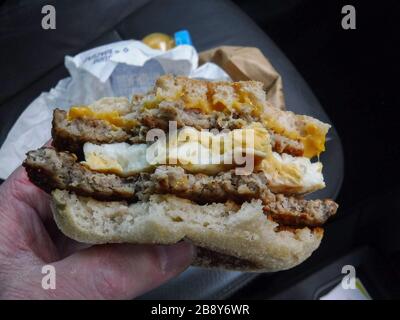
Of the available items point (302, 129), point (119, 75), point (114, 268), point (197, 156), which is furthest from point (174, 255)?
point (119, 75)

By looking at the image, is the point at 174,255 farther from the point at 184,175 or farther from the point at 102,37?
the point at 102,37

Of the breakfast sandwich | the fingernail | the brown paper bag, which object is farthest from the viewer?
the brown paper bag

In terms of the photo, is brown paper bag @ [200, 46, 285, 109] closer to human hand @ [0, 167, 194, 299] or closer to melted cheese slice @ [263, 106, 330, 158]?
melted cheese slice @ [263, 106, 330, 158]

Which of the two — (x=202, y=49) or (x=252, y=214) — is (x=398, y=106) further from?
(x=252, y=214)

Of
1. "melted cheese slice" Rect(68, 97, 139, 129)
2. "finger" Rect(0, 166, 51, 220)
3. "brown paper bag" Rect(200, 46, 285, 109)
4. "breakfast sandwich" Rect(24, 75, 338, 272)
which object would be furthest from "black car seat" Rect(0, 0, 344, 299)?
"melted cheese slice" Rect(68, 97, 139, 129)

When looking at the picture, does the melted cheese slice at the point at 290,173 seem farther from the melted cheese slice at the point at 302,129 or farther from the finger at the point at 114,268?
the finger at the point at 114,268

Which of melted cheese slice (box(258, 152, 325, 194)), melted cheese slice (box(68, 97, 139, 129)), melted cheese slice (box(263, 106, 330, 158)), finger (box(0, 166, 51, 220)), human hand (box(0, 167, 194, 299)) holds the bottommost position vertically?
human hand (box(0, 167, 194, 299))

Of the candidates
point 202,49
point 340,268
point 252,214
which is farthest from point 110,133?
point 340,268

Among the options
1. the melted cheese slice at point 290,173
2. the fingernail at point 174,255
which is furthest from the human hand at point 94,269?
the melted cheese slice at point 290,173
